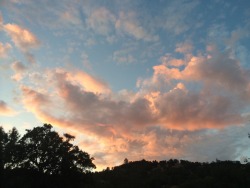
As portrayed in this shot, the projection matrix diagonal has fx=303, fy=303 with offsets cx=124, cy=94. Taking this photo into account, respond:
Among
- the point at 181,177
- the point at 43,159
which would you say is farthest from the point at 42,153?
the point at 181,177

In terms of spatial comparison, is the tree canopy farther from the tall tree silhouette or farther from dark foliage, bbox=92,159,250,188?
dark foliage, bbox=92,159,250,188

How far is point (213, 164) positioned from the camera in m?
115

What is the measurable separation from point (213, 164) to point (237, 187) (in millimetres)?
34097

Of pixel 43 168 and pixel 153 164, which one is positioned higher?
pixel 153 164

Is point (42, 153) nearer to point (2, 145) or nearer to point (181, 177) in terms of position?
point (2, 145)

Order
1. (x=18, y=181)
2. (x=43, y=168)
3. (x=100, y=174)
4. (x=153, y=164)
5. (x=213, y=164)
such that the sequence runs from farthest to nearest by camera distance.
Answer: (x=153, y=164), (x=213, y=164), (x=100, y=174), (x=43, y=168), (x=18, y=181)

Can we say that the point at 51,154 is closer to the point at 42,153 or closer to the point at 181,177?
the point at 42,153

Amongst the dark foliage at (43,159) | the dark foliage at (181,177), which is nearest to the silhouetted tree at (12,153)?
the dark foliage at (43,159)

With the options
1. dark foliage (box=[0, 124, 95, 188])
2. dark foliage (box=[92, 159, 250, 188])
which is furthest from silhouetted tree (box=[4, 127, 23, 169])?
dark foliage (box=[92, 159, 250, 188])

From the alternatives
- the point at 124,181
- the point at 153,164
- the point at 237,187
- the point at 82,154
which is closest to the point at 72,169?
the point at 82,154

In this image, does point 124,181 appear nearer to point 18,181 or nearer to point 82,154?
point 82,154

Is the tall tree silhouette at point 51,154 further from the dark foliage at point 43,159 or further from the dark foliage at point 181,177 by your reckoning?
the dark foliage at point 181,177

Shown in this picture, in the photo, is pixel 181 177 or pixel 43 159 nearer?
pixel 43 159

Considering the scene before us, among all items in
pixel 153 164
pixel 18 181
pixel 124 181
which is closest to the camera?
pixel 18 181
